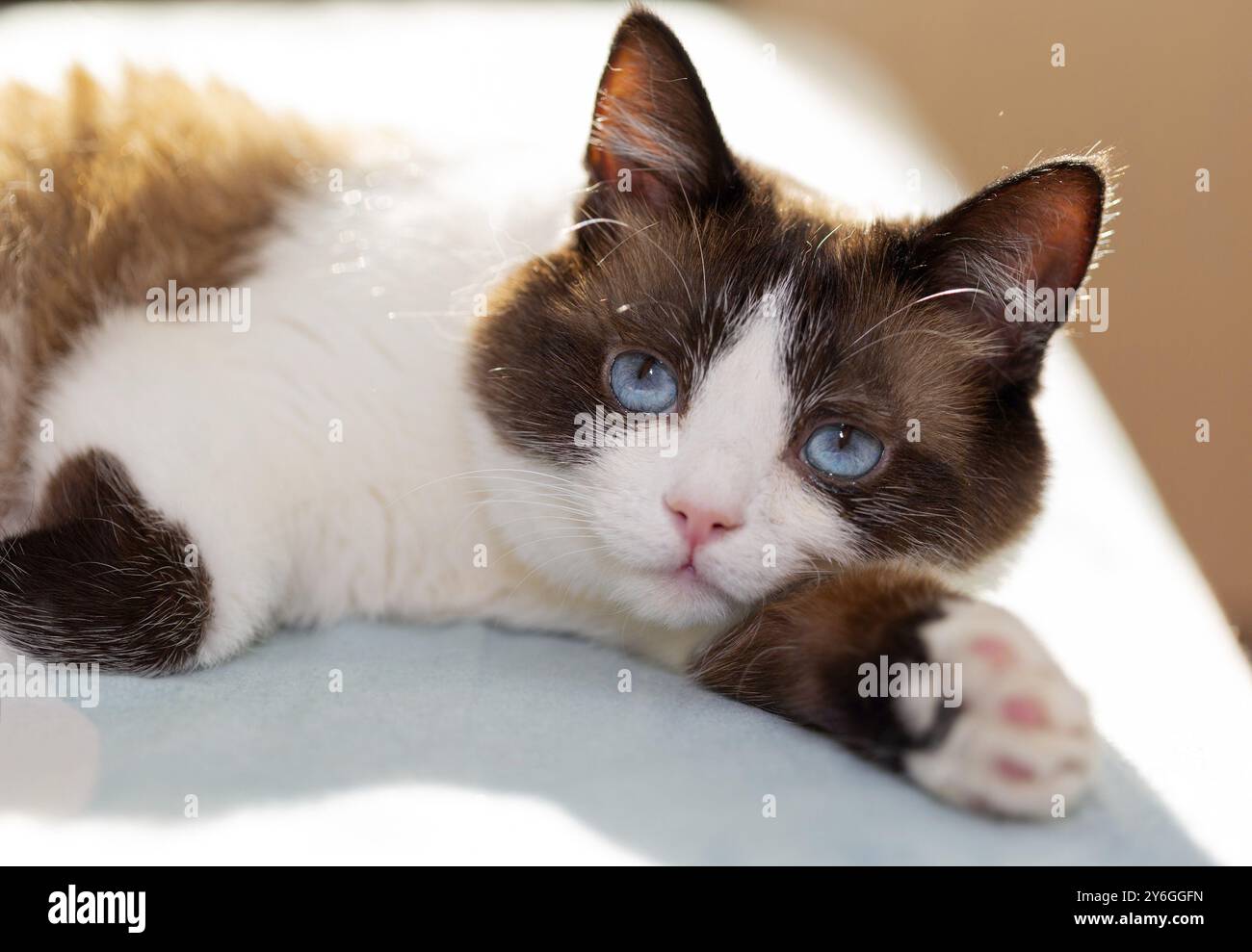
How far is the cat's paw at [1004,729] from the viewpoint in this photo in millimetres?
1101

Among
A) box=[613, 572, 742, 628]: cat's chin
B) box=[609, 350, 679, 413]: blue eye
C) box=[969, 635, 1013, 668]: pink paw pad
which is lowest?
box=[969, 635, 1013, 668]: pink paw pad

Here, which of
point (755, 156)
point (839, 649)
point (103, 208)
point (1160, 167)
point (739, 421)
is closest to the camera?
point (839, 649)

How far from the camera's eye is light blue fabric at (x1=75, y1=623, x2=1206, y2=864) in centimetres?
112

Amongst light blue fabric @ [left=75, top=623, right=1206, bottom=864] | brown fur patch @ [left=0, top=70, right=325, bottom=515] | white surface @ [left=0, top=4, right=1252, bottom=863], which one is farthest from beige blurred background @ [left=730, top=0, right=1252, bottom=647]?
light blue fabric @ [left=75, top=623, right=1206, bottom=864]

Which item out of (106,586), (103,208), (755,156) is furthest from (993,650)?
(755,156)

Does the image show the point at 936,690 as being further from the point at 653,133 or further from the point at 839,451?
the point at 653,133

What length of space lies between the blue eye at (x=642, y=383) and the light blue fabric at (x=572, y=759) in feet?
1.29

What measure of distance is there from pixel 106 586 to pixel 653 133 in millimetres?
958

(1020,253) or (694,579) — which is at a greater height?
(1020,253)

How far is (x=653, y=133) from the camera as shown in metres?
1.55

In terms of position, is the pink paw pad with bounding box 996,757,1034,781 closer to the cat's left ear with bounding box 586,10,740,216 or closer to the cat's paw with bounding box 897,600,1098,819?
the cat's paw with bounding box 897,600,1098,819

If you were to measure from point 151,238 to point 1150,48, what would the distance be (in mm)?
3365

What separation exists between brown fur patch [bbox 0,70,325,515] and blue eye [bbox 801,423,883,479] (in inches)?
39.2

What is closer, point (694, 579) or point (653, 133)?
point (694, 579)
